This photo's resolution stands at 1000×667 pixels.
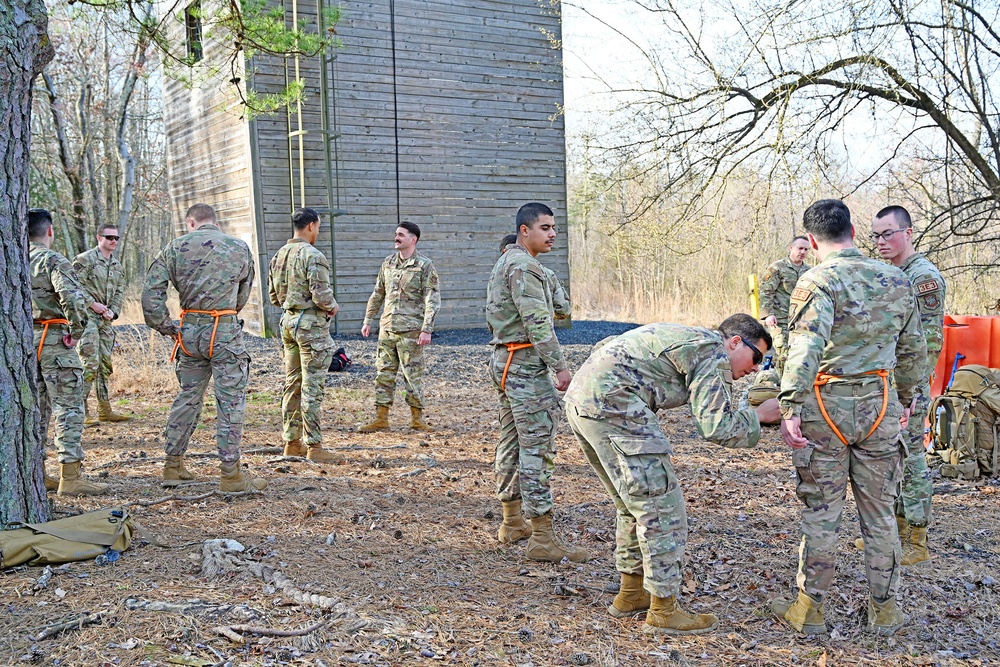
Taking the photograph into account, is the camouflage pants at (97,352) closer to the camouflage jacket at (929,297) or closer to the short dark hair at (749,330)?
the short dark hair at (749,330)

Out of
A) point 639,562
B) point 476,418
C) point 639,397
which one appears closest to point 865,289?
point 639,397

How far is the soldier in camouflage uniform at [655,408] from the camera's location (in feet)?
11.9

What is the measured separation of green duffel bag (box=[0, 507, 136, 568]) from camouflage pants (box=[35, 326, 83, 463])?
1.54 metres

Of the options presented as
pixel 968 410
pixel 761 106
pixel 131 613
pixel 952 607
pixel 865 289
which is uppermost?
pixel 761 106

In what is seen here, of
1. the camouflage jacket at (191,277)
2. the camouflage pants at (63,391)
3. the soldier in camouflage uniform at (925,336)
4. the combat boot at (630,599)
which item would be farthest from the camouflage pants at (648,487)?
the camouflage pants at (63,391)

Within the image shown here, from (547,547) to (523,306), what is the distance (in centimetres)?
152

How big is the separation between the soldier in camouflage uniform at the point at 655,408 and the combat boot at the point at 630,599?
0.65 feet

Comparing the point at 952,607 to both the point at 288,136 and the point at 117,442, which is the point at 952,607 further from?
the point at 288,136

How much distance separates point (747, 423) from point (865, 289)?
1020mm

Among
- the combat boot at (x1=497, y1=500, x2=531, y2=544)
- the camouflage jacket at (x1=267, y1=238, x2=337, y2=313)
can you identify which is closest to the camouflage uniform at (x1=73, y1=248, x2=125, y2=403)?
the camouflage jacket at (x1=267, y1=238, x2=337, y2=313)

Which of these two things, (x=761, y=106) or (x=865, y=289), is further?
(x=761, y=106)

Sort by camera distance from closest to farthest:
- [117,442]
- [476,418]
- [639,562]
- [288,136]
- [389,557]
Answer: [639,562] → [389,557] → [117,442] → [476,418] → [288,136]

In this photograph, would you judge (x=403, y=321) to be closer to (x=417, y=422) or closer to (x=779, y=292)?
(x=417, y=422)

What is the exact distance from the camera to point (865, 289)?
388cm
